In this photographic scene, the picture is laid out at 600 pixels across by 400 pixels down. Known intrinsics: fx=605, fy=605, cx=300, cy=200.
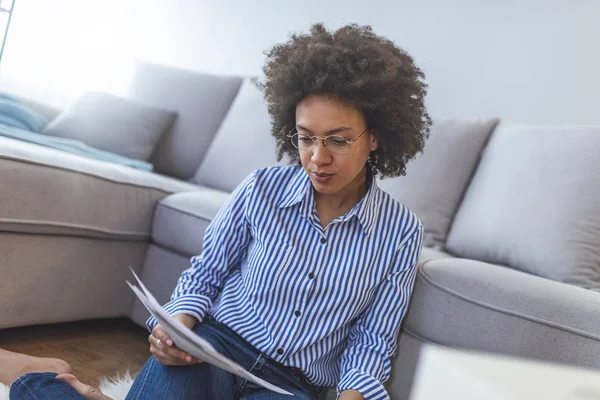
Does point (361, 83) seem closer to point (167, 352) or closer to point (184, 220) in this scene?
point (167, 352)

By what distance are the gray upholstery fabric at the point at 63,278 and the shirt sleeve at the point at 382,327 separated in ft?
2.81

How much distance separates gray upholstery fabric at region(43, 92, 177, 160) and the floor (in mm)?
728

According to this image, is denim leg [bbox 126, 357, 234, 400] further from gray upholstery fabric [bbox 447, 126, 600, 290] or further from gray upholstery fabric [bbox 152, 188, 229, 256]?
gray upholstery fabric [bbox 447, 126, 600, 290]

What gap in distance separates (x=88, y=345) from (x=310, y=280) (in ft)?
3.00

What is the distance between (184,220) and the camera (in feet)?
5.72

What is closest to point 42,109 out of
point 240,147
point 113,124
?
point 113,124

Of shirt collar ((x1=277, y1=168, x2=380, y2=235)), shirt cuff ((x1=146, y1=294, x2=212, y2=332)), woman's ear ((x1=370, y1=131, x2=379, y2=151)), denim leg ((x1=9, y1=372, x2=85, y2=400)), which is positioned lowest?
denim leg ((x1=9, y1=372, x2=85, y2=400))

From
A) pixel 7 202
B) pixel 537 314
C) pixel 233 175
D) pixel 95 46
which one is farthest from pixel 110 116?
pixel 537 314

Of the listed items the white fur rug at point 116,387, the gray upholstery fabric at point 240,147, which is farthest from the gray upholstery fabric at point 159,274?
the gray upholstery fabric at point 240,147

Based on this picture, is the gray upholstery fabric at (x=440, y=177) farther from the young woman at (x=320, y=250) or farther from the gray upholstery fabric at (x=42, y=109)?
the gray upholstery fabric at (x=42, y=109)

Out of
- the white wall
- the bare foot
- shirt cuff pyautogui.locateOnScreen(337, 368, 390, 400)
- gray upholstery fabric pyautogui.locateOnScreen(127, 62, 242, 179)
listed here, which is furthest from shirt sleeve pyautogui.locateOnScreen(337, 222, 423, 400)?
gray upholstery fabric pyautogui.locateOnScreen(127, 62, 242, 179)

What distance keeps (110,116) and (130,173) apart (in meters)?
0.67

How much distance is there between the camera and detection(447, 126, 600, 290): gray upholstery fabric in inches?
59.5

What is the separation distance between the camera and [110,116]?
2395 mm
